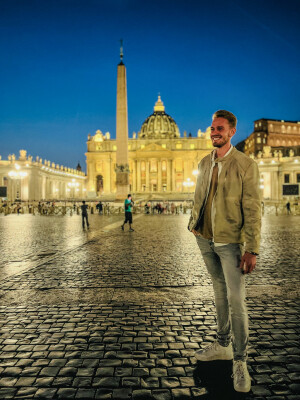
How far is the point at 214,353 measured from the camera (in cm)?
320

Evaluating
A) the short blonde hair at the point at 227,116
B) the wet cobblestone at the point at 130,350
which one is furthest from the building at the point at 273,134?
the short blonde hair at the point at 227,116

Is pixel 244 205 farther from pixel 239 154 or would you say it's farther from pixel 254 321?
pixel 254 321

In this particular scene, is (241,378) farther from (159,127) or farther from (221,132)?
(159,127)

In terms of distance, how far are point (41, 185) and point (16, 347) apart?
214ft

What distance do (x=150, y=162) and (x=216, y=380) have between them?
9598 centimetres

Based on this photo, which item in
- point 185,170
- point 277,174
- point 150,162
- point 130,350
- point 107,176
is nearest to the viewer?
point 130,350

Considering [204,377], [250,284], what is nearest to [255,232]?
[204,377]

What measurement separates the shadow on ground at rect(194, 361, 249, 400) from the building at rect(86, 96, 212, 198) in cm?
9199

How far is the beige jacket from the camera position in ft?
9.07

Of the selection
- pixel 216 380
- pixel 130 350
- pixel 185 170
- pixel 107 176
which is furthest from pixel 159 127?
pixel 216 380

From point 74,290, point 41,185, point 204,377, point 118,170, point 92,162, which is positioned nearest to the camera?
point 204,377

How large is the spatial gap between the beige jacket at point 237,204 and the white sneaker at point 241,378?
101 centimetres

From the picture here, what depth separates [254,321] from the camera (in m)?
4.14

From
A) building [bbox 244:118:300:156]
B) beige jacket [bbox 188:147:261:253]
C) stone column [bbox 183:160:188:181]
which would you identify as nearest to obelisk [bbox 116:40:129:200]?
beige jacket [bbox 188:147:261:253]
